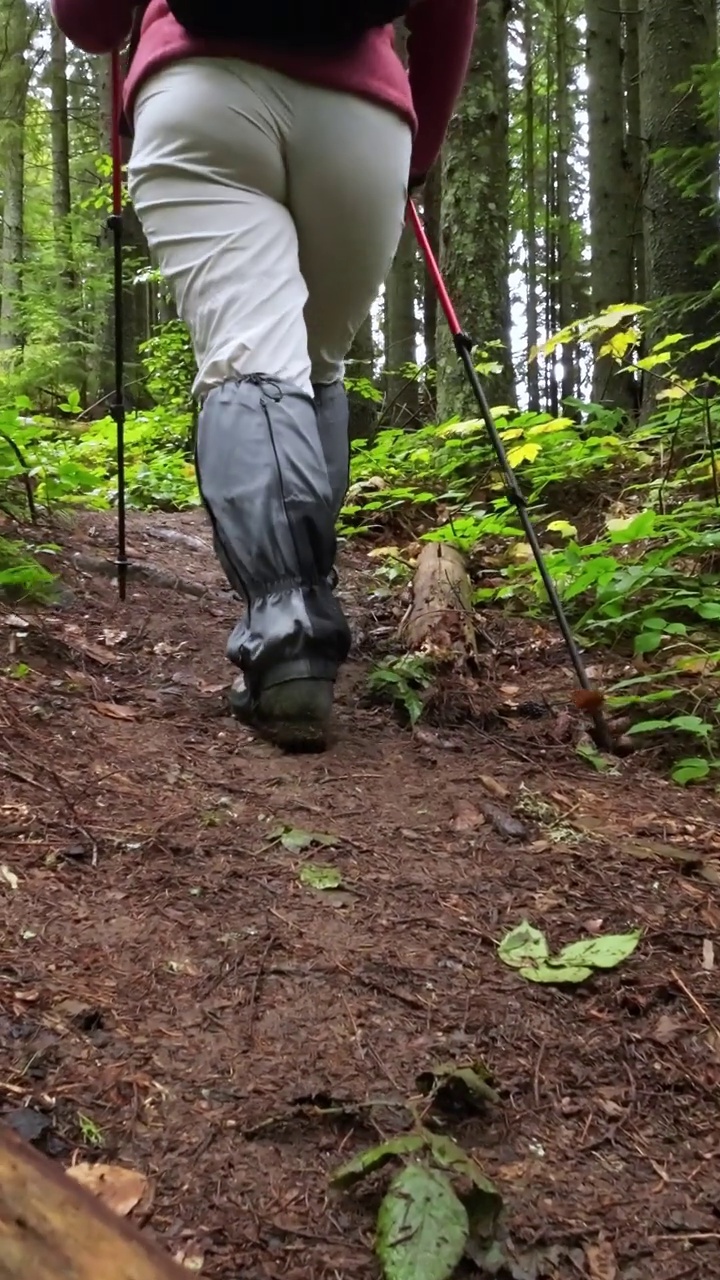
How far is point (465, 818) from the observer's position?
5.90ft

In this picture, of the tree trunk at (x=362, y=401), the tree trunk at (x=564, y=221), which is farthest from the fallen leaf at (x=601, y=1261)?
the tree trunk at (x=564, y=221)

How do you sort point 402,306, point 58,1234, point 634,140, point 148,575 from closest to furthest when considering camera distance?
point 58,1234 < point 148,575 < point 634,140 < point 402,306

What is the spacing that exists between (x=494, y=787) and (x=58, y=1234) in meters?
1.44

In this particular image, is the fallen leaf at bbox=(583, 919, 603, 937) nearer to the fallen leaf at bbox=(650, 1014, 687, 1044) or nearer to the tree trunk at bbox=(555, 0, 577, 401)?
the fallen leaf at bbox=(650, 1014, 687, 1044)

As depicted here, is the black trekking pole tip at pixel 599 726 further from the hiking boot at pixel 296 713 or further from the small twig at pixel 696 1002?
the small twig at pixel 696 1002

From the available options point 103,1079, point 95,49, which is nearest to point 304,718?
point 103,1079

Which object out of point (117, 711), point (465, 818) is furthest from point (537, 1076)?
point (117, 711)

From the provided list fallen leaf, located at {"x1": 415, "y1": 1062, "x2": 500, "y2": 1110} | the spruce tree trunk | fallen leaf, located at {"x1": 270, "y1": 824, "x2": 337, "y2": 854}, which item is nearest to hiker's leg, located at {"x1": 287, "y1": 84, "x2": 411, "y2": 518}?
fallen leaf, located at {"x1": 270, "y1": 824, "x2": 337, "y2": 854}

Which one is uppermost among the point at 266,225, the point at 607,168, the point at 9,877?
the point at 607,168

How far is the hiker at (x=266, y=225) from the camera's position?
1.93 m

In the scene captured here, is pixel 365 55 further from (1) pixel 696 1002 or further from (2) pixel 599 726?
(1) pixel 696 1002

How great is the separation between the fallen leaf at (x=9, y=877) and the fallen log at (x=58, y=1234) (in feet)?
2.52

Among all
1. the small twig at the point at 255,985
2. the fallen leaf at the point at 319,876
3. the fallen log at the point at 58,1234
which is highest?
the fallen log at the point at 58,1234

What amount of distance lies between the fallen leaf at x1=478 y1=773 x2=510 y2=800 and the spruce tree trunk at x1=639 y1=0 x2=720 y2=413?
14.1 feet
